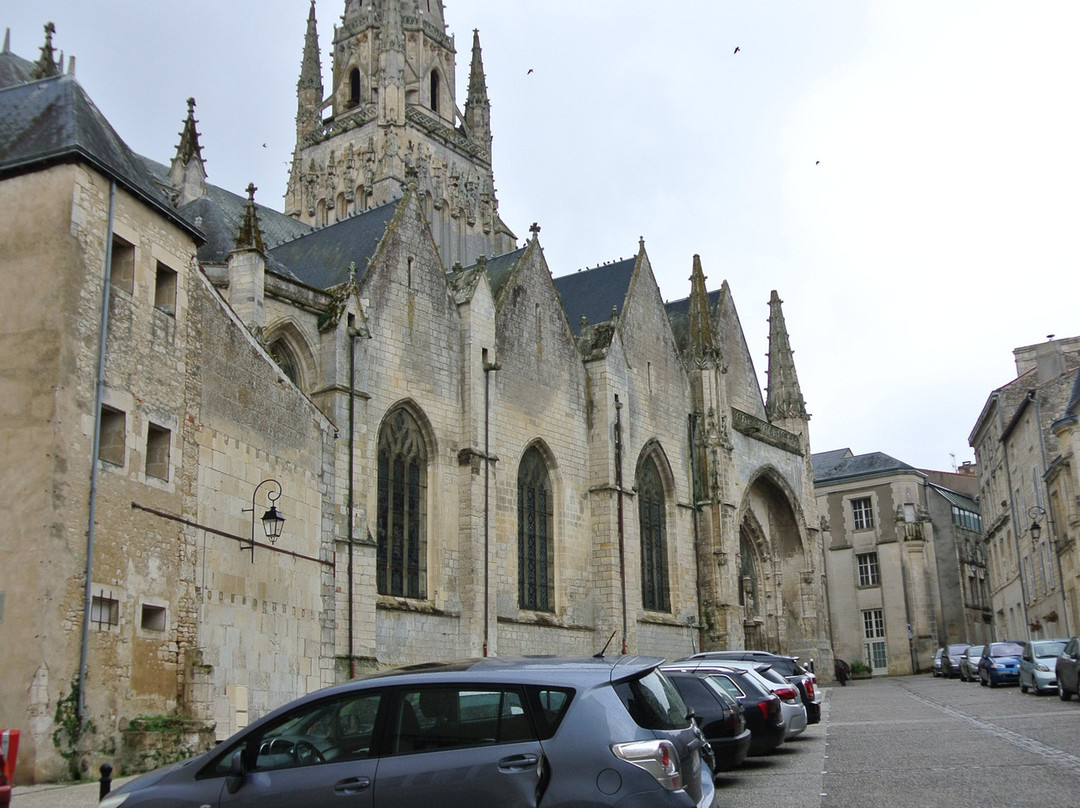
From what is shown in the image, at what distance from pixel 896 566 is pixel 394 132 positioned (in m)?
28.0

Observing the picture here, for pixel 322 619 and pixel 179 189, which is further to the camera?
pixel 179 189

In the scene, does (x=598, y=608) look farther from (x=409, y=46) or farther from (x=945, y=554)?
(x=409, y=46)

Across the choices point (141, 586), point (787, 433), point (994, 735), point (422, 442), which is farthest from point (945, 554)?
point (141, 586)

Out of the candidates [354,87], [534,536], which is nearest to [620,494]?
[534,536]

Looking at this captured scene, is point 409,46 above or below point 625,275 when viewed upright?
above

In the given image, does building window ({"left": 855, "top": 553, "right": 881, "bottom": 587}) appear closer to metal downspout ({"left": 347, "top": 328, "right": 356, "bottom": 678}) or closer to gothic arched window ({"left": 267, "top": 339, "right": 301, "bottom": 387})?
metal downspout ({"left": 347, "top": 328, "right": 356, "bottom": 678})

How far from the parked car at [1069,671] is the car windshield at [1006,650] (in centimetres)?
657

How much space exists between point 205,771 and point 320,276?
1886cm

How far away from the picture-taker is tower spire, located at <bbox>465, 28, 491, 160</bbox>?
58.2 metres

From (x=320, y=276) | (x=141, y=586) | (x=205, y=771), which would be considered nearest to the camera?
(x=205, y=771)

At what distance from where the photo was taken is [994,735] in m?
13.4

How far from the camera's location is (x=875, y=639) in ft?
150

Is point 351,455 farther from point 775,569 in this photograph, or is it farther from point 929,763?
point 775,569

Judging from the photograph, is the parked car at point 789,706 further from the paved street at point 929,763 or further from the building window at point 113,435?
the building window at point 113,435
